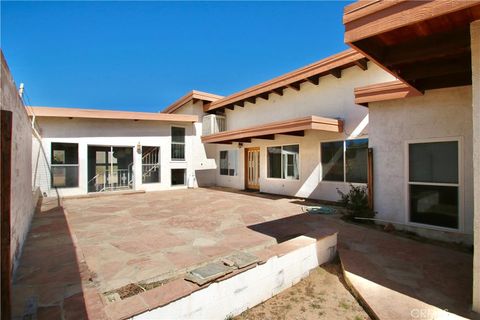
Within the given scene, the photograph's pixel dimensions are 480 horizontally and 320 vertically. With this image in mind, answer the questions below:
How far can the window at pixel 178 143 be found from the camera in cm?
1405

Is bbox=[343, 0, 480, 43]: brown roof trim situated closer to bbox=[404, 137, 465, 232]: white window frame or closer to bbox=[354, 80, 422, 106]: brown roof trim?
bbox=[354, 80, 422, 106]: brown roof trim

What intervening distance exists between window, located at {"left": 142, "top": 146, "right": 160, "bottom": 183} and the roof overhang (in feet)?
38.2

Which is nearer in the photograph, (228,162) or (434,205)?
(434,205)

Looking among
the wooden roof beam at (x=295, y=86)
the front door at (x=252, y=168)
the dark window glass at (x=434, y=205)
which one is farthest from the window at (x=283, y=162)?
the dark window glass at (x=434, y=205)

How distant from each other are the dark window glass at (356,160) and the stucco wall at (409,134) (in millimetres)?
1914

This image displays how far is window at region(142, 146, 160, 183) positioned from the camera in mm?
13039

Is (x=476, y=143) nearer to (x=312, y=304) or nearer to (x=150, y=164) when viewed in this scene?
(x=312, y=304)

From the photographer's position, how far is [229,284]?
300cm

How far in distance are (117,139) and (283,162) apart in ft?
26.5

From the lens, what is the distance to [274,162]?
12008 mm

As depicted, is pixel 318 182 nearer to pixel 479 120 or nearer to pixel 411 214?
pixel 411 214

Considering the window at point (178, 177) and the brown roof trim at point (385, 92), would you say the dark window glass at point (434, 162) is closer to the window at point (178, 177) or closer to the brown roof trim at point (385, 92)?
the brown roof trim at point (385, 92)

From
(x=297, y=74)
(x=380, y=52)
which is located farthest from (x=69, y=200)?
(x=380, y=52)

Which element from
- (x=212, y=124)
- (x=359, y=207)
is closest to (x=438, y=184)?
(x=359, y=207)
